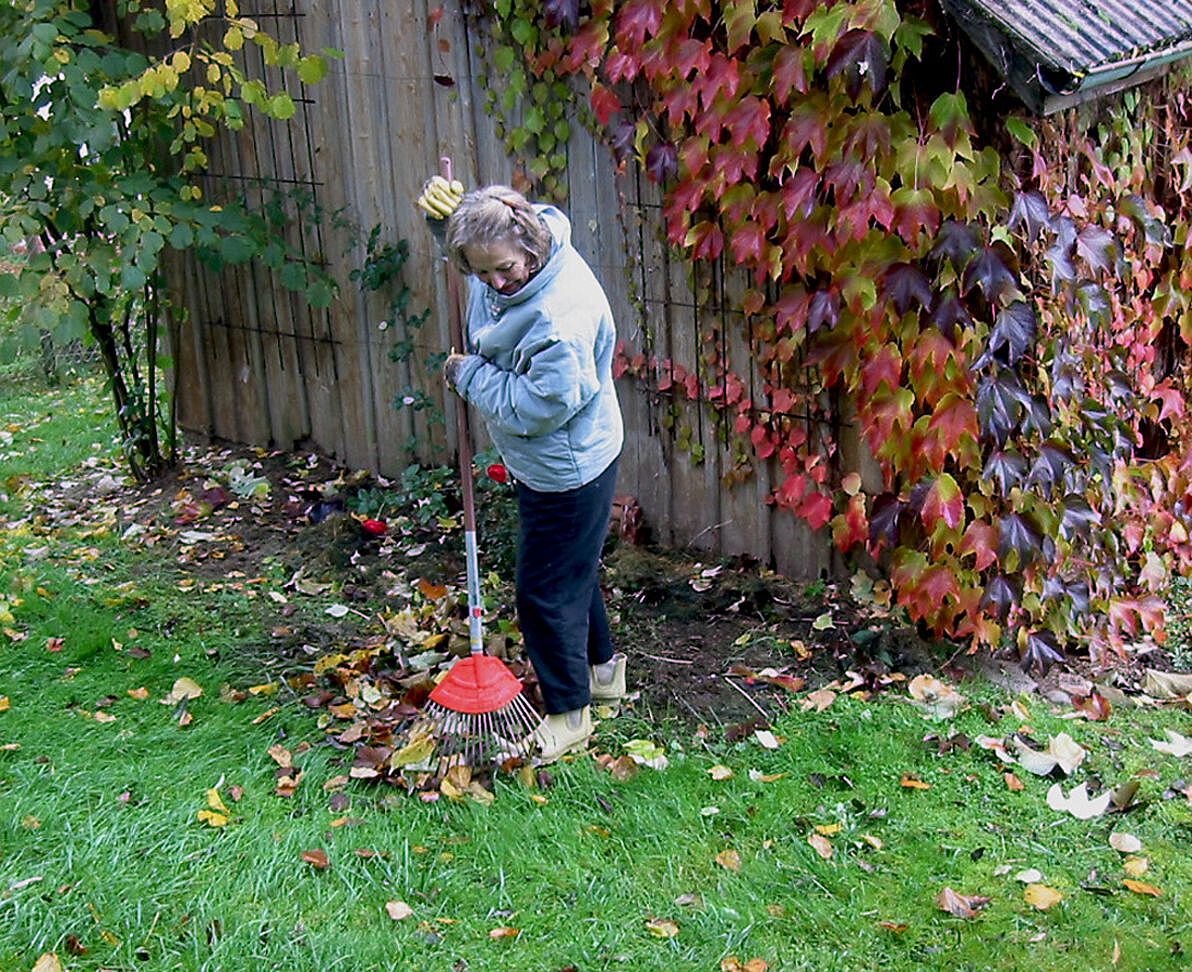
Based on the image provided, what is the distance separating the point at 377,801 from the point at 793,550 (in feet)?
6.03

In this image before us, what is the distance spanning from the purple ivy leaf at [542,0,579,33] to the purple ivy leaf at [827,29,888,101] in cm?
122

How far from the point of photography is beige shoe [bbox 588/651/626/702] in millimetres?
4141

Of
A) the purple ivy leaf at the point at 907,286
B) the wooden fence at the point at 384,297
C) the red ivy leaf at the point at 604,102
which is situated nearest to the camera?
the purple ivy leaf at the point at 907,286

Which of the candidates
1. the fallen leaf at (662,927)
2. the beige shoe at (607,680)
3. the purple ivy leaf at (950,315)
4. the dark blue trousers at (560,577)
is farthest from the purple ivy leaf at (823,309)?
the fallen leaf at (662,927)

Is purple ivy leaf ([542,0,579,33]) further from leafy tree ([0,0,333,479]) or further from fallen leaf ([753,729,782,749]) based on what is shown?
fallen leaf ([753,729,782,749])

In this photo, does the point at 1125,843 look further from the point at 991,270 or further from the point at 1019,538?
the point at 991,270

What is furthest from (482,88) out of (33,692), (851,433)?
(33,692)

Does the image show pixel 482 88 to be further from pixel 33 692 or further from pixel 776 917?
pixel 776 917

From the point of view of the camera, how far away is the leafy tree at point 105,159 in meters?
5.29

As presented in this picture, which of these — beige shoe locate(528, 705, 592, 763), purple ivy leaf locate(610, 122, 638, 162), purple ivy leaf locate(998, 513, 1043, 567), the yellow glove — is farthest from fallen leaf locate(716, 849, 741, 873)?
purple ivy leaf locate(610, 122, 638, 162)

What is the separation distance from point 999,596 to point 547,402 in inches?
A: 65.1

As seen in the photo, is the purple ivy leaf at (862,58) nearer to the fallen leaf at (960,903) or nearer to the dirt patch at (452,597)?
the dirt patch at (452,597)

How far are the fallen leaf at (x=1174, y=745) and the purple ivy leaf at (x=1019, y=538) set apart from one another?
65 cm

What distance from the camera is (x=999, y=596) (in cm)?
413
